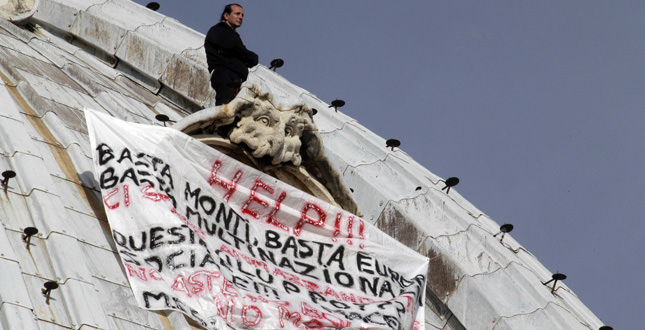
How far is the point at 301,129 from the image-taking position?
24328 millimetres

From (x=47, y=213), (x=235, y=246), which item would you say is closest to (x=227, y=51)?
(x=235, y=246)

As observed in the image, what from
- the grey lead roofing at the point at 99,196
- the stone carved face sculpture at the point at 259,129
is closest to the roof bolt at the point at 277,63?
the grey lead roofing at the point at 99,196

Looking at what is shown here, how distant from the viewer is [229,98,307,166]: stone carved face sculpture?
943 inches

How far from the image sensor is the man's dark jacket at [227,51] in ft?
86.4

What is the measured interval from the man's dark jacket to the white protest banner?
2.97 m

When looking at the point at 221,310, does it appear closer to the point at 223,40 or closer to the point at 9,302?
the point at 9,302

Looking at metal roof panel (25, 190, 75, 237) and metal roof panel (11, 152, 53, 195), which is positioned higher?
metal roof panel (11, 152, 53, 195)

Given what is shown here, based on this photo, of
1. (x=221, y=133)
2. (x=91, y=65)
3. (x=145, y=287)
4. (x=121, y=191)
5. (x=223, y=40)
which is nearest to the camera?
(x=145, y=287)

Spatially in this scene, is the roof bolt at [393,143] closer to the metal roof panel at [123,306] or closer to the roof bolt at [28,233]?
the metal roof panel at [123,306]

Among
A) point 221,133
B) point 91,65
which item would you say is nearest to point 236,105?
point 221,133

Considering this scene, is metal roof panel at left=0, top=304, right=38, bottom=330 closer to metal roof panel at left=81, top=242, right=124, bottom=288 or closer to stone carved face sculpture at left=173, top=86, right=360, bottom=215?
metal roof panel at left=81, top=242, right=124, bottom=288

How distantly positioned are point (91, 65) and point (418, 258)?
Result: 915 cm

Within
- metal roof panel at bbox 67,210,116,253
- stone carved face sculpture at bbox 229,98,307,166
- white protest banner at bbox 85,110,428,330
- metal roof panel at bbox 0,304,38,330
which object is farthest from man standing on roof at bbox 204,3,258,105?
metal roof panel at bbox 0,304,38,330

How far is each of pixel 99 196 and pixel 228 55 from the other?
4040 millimetres
